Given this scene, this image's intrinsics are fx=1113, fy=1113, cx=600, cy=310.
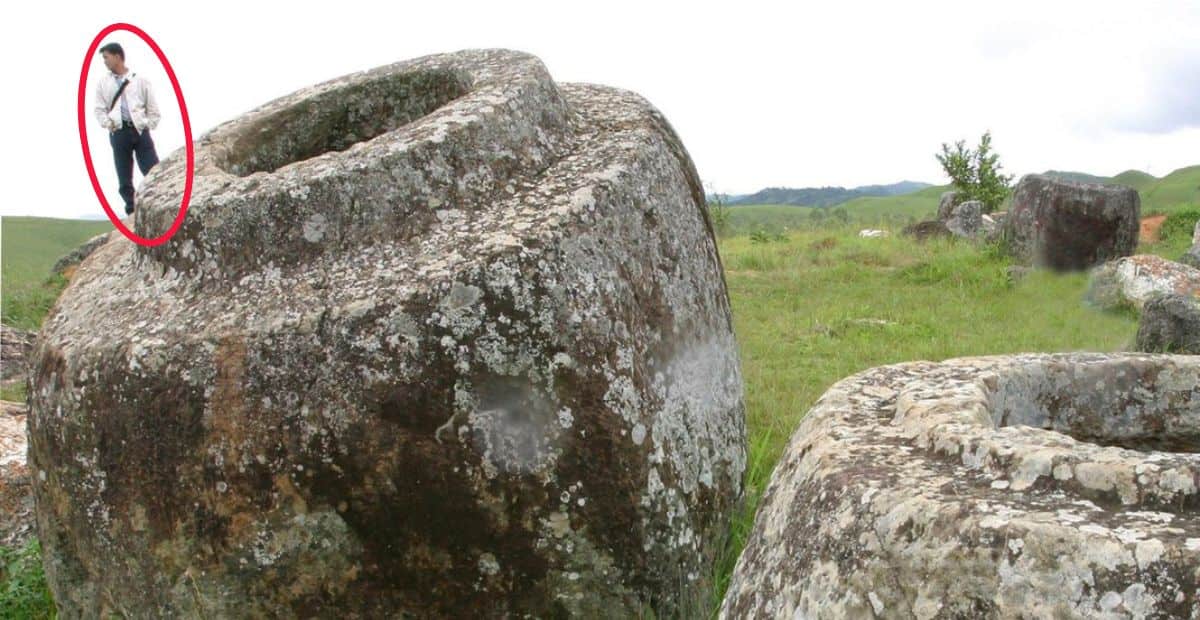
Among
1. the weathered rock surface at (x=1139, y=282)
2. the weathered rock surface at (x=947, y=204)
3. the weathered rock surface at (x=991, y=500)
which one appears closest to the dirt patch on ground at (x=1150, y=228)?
the weathered rock surface at (x=947, y=204)

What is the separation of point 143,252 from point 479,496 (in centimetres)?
177

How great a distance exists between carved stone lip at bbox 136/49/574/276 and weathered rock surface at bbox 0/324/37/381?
502cm

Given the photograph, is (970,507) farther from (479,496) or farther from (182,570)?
(182,570)

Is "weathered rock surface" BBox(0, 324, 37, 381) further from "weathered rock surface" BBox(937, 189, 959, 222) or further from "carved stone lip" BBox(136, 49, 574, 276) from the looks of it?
"weathered rock surface" BBox(937, 189, 959, 222)

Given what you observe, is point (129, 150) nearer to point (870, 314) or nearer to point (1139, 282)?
point (870, 314)

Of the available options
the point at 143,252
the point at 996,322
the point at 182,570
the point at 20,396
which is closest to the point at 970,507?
the point at 182,570

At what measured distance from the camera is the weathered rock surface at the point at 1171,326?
8523 mm

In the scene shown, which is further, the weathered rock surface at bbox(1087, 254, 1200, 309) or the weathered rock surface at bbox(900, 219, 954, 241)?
the weathered rock surface at bbox(900, 219, 954, 241)

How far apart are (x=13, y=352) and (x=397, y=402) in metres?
7.15

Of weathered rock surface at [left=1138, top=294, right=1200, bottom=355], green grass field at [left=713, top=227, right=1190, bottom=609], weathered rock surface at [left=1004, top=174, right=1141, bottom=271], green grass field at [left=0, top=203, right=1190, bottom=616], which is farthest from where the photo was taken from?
weathered rock surface at [left=1004, top=174, right=1141, bottom=271]

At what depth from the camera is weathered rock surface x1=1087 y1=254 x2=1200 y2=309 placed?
37.8ft

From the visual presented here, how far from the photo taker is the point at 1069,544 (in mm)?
1774

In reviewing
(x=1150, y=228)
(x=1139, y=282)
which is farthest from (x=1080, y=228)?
(x=1150, y=228)

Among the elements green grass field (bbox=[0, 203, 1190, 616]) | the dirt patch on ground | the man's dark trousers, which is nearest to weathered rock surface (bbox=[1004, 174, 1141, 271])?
green grass field (bbox=[0, 203, 1190, 616])
